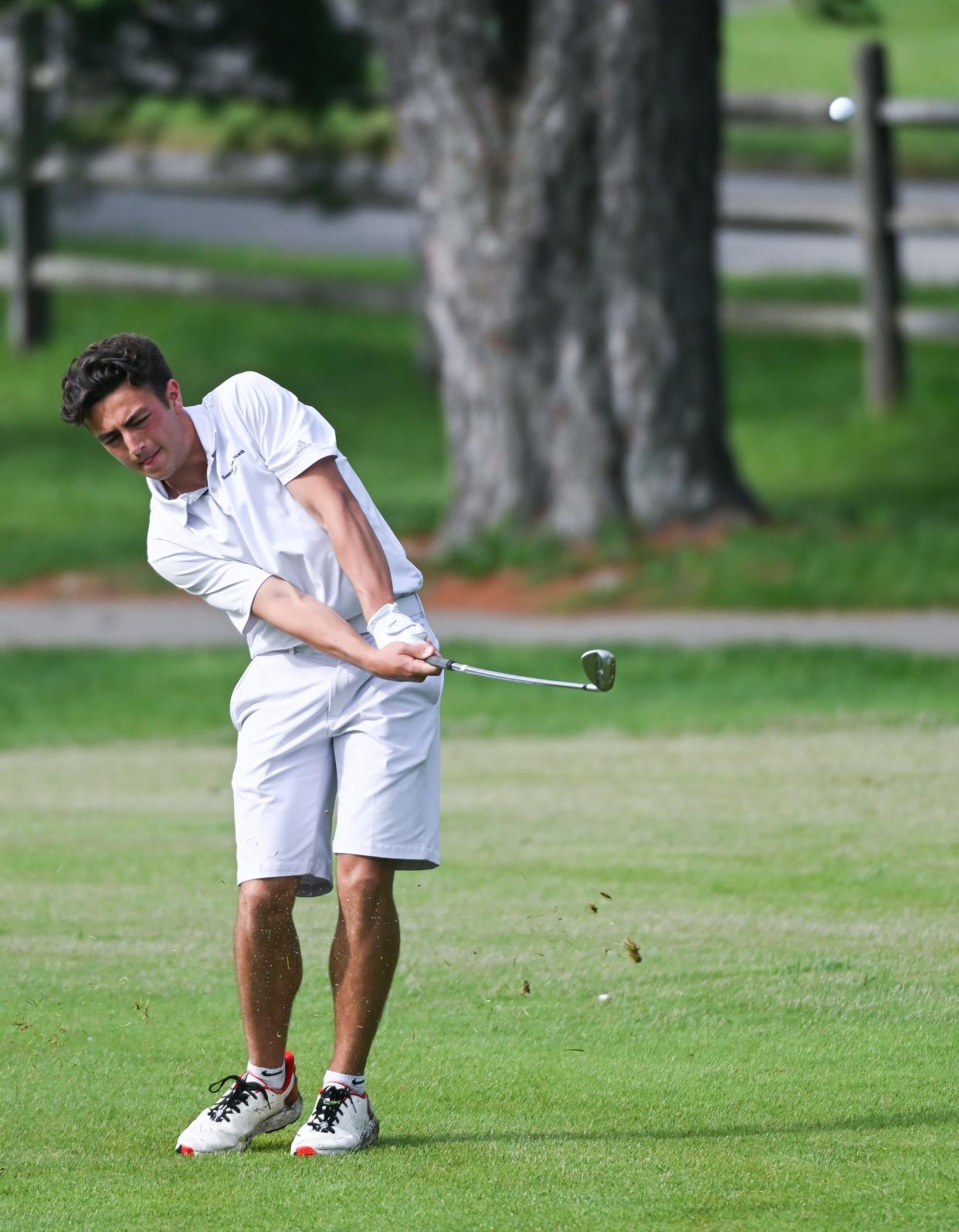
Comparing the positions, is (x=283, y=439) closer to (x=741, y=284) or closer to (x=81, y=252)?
(x=741, y=284)

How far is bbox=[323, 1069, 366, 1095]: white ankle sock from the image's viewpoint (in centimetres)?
518

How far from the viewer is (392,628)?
16.7ft

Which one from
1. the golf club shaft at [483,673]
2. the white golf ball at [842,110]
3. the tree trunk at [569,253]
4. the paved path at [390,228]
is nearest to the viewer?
the golf club shaft at [483,673]

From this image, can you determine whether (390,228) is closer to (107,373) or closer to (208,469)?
(208,469)

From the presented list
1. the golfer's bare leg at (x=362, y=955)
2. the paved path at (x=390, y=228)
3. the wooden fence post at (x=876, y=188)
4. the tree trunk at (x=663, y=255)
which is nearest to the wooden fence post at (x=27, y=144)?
the paved path at (x=390, y=228)

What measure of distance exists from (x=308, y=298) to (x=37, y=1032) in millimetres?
→ 14353

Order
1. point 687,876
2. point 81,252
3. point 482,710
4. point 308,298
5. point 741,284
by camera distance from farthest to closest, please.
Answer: point 81,252, point 741,284, point 308,298, point 482,710, point 687,876

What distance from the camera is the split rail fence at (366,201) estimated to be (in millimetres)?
18047

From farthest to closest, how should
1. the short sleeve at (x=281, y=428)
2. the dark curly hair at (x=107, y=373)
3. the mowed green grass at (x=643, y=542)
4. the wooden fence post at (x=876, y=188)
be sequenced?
the wooden fence post at (x=876, y=188) < the mowed green grass at (x=643, y=542) < the short sleeve at (x=281, y=428) < the dark curly hair at (x=107, y=373)

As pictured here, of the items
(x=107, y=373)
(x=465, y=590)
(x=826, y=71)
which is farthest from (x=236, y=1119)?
(x=826, y=71)

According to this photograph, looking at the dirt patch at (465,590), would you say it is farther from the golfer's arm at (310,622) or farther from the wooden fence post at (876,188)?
the golfer's arm at (310,622)

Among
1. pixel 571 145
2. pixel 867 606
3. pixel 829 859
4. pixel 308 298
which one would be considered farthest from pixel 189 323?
pixel 829 859

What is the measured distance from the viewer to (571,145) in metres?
14.9

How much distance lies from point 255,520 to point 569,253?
1011cm
